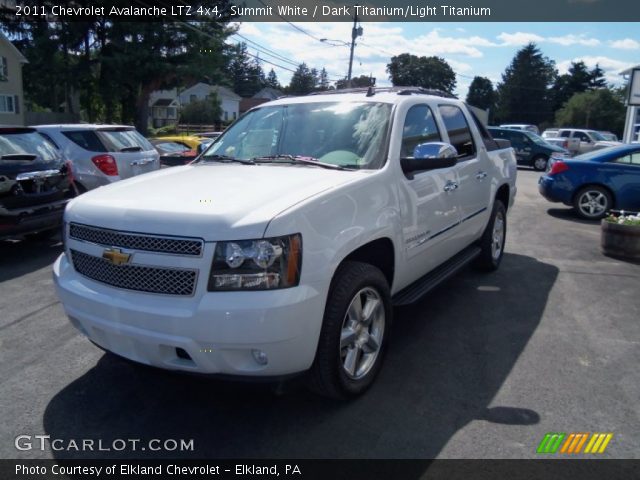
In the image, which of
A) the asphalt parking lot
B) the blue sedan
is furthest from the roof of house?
the asphalt parking lot

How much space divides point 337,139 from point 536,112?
87238 mm

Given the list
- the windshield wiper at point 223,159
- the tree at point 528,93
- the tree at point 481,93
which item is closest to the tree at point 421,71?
the tree at point 528,93

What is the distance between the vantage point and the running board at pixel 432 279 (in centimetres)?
397

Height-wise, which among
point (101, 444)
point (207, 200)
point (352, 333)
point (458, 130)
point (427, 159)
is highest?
point (458, 130)

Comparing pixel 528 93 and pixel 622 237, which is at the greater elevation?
pixel 528 93

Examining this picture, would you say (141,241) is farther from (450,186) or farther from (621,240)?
(621,240)

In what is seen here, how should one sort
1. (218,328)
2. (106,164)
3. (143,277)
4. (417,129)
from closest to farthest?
(218,328) → (143,277) → (417,129) → (106,164)

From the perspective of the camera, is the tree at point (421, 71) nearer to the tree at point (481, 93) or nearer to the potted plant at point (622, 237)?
the tree at point (481, 93)

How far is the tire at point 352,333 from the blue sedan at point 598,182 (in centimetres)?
815

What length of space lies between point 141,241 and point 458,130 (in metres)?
3.51

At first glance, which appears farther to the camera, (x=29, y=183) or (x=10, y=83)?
(x=10, y=83)

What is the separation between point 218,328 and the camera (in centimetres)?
264

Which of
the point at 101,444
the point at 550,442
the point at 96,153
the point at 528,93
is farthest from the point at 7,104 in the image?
the point at 528,93

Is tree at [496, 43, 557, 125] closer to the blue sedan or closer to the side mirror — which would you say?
the blue sedan
